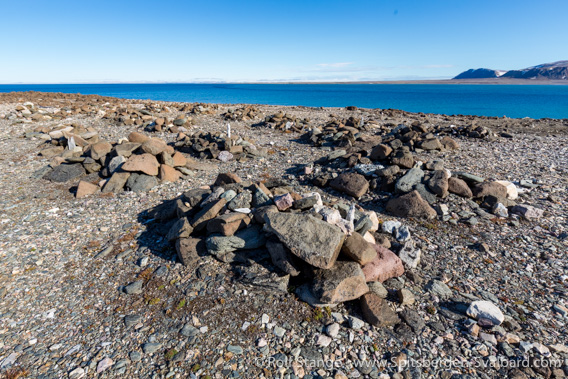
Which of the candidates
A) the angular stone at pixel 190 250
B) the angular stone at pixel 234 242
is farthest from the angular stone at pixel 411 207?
the angular stone at pixel 190 250

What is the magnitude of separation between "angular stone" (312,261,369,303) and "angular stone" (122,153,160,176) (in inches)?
313

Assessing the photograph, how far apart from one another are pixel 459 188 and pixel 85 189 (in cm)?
1203

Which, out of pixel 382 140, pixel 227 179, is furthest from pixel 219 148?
pixel 382 140

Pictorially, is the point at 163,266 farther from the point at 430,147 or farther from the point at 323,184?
the point at 430,147

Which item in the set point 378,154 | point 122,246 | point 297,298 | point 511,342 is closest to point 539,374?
point 511,342

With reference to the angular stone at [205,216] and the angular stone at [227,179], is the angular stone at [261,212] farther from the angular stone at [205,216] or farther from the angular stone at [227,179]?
the angular stone at [227,179]

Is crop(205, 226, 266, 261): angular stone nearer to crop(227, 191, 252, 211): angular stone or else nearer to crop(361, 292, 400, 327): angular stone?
crop(227, 191, 252, 211): angular stone

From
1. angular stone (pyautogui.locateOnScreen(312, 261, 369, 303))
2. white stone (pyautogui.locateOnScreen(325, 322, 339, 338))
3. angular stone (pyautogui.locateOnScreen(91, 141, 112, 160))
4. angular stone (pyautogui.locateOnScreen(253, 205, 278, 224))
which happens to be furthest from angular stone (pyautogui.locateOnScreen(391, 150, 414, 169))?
angular stone (pyautogui.locateOnScreen(91, 141, 112, 160))

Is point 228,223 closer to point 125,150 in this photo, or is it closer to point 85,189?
point 85,189

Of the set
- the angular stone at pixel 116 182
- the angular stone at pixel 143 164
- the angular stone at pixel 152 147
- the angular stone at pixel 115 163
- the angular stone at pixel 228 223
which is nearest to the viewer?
the angular stone at pixel 228 223

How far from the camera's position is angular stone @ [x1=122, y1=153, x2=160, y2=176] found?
10.4 m

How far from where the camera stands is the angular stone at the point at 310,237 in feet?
16.7

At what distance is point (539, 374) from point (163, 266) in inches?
251

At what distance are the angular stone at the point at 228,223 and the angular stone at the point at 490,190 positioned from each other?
7.15 meters
